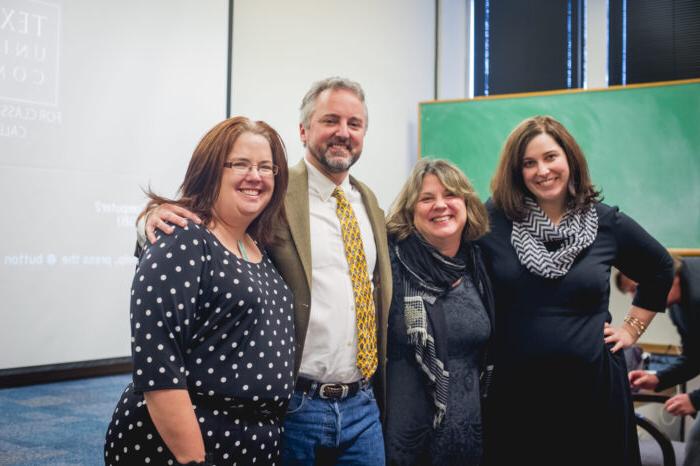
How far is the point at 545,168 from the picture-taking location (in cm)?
205

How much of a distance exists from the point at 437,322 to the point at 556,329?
397mm

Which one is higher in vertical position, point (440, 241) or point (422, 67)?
point (422, 67)

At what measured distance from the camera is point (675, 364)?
2.54m

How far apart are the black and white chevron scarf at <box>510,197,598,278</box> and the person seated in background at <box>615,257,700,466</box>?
58 centimetres

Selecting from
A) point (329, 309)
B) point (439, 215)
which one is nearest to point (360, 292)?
point (329, 309)

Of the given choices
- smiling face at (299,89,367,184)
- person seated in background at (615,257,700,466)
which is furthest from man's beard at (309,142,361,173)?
person seated in background at (615,257,700,466)

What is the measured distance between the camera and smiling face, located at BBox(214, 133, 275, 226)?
1444 mm

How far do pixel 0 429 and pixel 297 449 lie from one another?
7.02 feet

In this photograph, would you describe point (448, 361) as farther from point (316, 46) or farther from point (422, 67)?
point (422, 67)

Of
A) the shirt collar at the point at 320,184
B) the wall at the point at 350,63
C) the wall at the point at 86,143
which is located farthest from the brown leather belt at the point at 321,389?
the wall at the point at 350,63

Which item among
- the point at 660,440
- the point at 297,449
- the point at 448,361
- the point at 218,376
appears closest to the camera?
the point at 218,376

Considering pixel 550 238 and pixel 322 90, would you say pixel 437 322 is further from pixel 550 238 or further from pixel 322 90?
pixel 322 90

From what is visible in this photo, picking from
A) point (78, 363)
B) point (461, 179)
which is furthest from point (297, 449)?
point (78, 363)

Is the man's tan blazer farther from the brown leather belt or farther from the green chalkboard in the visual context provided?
the green chalkboard
